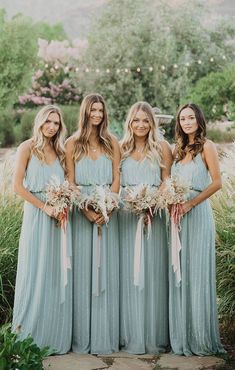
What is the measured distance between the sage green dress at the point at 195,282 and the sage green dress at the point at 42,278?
877mm

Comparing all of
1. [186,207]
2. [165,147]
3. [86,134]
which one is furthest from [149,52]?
[186,207]

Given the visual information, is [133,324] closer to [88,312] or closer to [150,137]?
[88,312]

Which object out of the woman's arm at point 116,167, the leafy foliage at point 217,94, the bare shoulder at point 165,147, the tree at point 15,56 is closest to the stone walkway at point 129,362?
the woman's arm at point 116,167

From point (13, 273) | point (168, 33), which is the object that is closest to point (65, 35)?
point (168, 33)

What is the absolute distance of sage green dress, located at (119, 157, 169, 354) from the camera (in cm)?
555

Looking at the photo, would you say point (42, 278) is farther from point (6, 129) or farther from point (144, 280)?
point (6, 129)

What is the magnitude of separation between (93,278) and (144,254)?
45 centimetres

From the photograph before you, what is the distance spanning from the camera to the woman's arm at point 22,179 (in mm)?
5391

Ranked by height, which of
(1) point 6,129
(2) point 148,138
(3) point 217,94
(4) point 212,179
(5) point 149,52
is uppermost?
(5) point 149,52

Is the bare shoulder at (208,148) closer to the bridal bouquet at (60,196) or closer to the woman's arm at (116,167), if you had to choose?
the woman's arm at (116,167)

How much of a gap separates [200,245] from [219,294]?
111cm

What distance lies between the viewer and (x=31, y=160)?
18.0 ft

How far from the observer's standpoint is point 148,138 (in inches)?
219

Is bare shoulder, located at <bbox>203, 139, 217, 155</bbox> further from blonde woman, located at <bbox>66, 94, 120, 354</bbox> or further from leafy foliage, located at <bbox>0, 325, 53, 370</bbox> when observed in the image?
leafy foliage, located at <bbox>0, 325, 53, 370</bbox>
